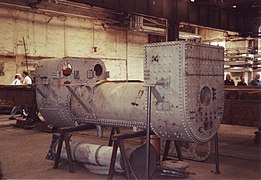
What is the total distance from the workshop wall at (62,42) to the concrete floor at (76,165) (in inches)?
302

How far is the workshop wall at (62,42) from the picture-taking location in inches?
687

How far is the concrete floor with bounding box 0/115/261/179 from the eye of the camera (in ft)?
20.6

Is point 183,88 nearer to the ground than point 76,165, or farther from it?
farther from it

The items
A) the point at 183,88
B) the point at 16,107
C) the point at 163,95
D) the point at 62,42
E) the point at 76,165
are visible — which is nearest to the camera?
the point at 183,88

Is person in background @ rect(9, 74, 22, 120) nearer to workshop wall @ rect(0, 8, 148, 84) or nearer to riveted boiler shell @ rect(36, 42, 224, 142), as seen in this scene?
workshop wall @ rect(0, 8, 148, 84)

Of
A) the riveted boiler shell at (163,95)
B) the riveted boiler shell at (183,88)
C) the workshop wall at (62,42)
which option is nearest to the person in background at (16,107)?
the workshop wall at (62,42)

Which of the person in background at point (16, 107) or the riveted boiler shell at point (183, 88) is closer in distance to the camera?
the riveted boiler shell at point (183, 88)

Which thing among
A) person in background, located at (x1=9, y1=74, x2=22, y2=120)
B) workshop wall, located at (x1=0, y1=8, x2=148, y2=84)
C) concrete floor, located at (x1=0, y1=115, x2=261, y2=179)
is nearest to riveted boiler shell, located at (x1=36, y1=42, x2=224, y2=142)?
concrete floor, located at (x1=0, y1=115, x2=261, y2=179)

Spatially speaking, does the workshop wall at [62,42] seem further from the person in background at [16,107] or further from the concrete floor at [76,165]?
the concrete floor at [76,165]

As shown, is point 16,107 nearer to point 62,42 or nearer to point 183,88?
point 62,42

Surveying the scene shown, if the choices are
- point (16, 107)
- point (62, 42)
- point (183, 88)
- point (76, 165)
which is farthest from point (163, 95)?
point (62, 42)

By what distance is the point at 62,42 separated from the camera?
64.3ft

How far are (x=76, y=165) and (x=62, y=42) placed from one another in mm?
13522

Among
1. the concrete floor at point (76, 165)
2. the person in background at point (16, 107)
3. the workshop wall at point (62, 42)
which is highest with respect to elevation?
the workshop wall at point (62, 42)
